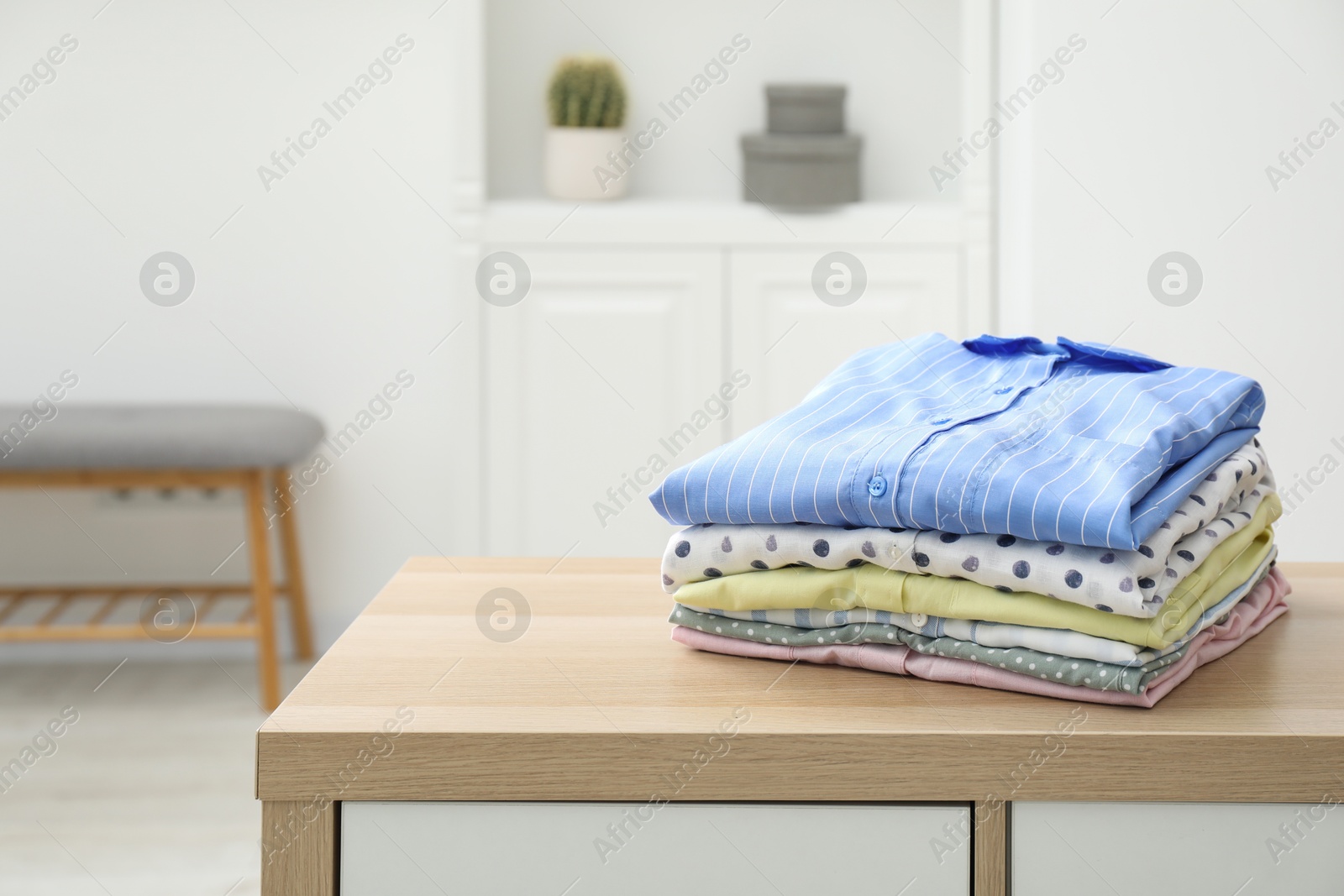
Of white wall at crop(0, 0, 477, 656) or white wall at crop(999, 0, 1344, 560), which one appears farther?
white wall at crop(0, 0, 477, 656)

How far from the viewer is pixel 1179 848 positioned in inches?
19.7

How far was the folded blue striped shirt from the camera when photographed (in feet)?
1.80

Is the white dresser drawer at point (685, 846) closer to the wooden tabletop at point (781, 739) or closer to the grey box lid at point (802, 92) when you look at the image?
the wooden tabletop at point (781, 739)

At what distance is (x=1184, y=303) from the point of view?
62.2 inches

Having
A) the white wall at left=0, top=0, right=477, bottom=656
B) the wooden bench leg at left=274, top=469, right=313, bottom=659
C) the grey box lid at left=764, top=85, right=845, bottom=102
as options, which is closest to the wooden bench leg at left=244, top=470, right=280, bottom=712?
the wooden bench leg at left=274, top=469, right=313, bottom=659

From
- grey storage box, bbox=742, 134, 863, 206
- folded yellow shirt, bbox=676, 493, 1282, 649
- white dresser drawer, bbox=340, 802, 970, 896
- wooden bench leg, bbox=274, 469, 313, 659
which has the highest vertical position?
grey storage box, bbox=742, 134, 863, 206

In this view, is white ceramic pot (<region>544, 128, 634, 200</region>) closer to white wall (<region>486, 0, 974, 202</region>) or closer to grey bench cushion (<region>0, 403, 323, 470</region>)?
white wall (<region>486, 0, 974, 202</region>)

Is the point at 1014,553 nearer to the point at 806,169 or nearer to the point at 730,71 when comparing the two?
the point at 806,169

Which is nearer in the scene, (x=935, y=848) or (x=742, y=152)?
(x=935, y=848)

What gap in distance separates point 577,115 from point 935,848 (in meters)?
1.73

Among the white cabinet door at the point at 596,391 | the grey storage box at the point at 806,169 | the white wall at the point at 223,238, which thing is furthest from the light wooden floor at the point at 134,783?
the grey storage box at the point at 806,169

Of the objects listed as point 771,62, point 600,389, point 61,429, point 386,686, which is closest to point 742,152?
point 771,62

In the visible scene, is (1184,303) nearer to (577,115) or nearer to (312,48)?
(577,115)

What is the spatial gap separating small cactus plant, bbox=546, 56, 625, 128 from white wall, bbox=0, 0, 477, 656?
0.28 m
